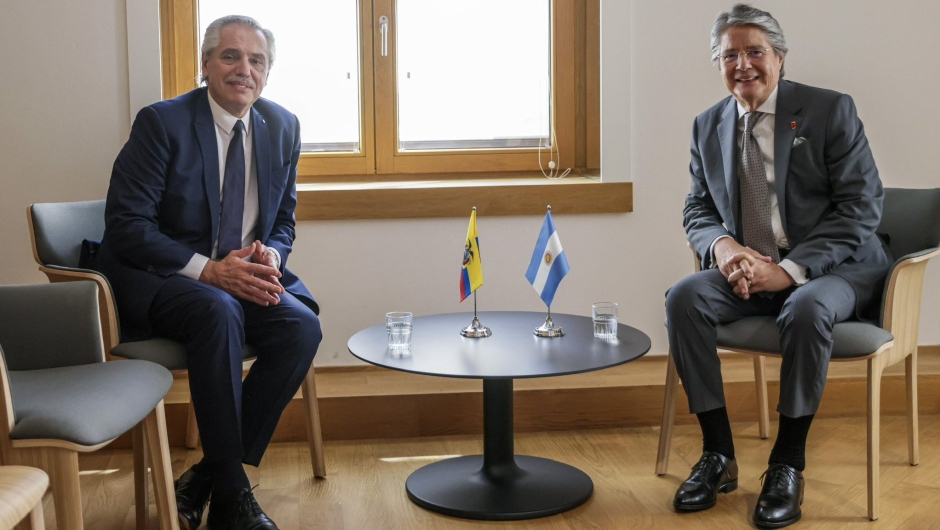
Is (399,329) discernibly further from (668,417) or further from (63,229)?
(63,229)

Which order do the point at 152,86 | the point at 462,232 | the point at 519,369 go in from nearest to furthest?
the point at 519,369
the point at 152,86
the point at 462,232

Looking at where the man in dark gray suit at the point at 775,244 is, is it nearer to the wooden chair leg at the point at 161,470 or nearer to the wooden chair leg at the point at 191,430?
the wooden chair leg at the point at 161,470

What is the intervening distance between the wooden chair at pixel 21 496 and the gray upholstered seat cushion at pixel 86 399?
235mm

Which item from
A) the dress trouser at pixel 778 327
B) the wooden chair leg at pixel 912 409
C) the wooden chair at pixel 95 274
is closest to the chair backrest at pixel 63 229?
the wooden chair at pixel 95 274

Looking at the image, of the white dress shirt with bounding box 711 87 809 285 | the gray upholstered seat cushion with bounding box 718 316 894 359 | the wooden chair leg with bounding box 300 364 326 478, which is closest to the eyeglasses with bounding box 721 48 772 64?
the white dress shirt with bounding box 711 87 809 285

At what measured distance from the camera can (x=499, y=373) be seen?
2447 mm

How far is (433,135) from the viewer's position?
402cm

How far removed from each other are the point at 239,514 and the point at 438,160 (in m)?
1.87

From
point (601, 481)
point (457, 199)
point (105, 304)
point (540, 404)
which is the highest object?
point (457, 199)

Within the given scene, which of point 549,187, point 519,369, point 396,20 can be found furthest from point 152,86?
point 519,369

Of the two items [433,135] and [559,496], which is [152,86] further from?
[559,496]

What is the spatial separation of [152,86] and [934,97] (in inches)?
119

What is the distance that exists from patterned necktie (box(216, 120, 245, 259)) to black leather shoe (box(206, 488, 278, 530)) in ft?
2.44

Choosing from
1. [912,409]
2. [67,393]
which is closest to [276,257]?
[67,393]
